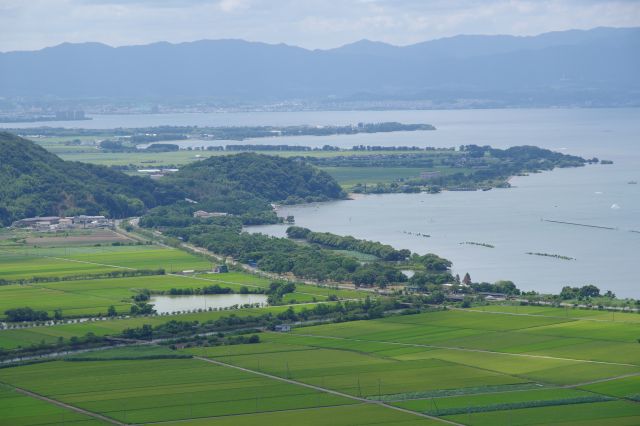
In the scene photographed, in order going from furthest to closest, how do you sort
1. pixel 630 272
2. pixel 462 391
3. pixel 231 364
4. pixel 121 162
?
pixel 121 162
pixel 630 272
pixel 231 364
pixel 462 391

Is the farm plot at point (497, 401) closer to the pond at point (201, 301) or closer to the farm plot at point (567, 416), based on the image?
the farm plot at point (567, 416)

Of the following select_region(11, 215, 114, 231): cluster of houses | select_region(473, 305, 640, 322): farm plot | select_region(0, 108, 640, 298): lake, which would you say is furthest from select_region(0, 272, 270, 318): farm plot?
select_region(11, 215, 114, 231): cluster of houses

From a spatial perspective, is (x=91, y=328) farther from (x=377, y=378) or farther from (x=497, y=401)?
(x=497, y=401)

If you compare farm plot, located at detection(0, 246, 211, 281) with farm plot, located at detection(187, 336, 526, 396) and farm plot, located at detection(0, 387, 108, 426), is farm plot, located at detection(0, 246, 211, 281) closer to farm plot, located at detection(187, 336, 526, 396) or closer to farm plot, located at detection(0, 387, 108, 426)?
farm plot, located at detection(187, 336, 526, 396)

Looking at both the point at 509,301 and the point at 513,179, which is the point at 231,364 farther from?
the point at 513,179

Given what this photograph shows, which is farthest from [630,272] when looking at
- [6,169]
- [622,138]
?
[622,138]

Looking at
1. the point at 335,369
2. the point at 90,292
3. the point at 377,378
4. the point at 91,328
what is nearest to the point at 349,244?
the point at 90,292

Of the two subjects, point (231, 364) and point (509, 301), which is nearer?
point (231, 364)
